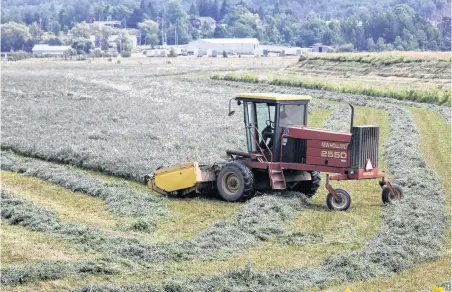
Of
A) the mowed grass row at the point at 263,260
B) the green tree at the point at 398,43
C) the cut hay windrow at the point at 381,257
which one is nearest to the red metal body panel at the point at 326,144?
the cut hay windrow at the point at 381,257

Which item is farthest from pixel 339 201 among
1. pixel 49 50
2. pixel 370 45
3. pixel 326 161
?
pixel 49 50

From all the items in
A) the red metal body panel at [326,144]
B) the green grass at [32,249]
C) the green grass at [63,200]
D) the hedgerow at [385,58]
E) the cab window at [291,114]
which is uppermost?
the cab window at [291,114]

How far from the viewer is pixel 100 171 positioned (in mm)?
25516

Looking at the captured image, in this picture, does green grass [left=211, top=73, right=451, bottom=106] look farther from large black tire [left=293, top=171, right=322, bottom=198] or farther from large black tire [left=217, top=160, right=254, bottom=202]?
large black tire [left=217, top=160, right=254, bottom=202]

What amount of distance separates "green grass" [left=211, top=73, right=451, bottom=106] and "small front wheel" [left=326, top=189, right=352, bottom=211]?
32190 mm

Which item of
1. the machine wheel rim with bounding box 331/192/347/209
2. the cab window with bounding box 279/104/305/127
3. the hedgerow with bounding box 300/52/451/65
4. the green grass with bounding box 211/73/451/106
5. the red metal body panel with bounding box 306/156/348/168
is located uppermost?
the cab window with bounding box 279/104/305/127

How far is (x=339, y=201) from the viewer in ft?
63.5

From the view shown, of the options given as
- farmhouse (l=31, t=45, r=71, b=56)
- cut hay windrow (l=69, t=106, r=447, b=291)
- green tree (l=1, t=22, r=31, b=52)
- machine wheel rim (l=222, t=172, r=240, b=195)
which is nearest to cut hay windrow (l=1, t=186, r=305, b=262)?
machine wheel rim (l=222, t=172, r=240, b=195)

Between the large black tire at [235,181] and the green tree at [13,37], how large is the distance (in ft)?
584

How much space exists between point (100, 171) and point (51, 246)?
10056 millimetres

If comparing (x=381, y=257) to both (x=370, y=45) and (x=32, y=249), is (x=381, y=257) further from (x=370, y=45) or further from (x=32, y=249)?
(x=370, y=45)

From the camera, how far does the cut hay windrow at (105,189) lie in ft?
61.5

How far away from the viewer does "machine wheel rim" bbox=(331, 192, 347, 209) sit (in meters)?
19.2

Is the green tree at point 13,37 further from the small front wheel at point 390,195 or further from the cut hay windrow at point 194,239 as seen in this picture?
the small front wheel at point 390,195
